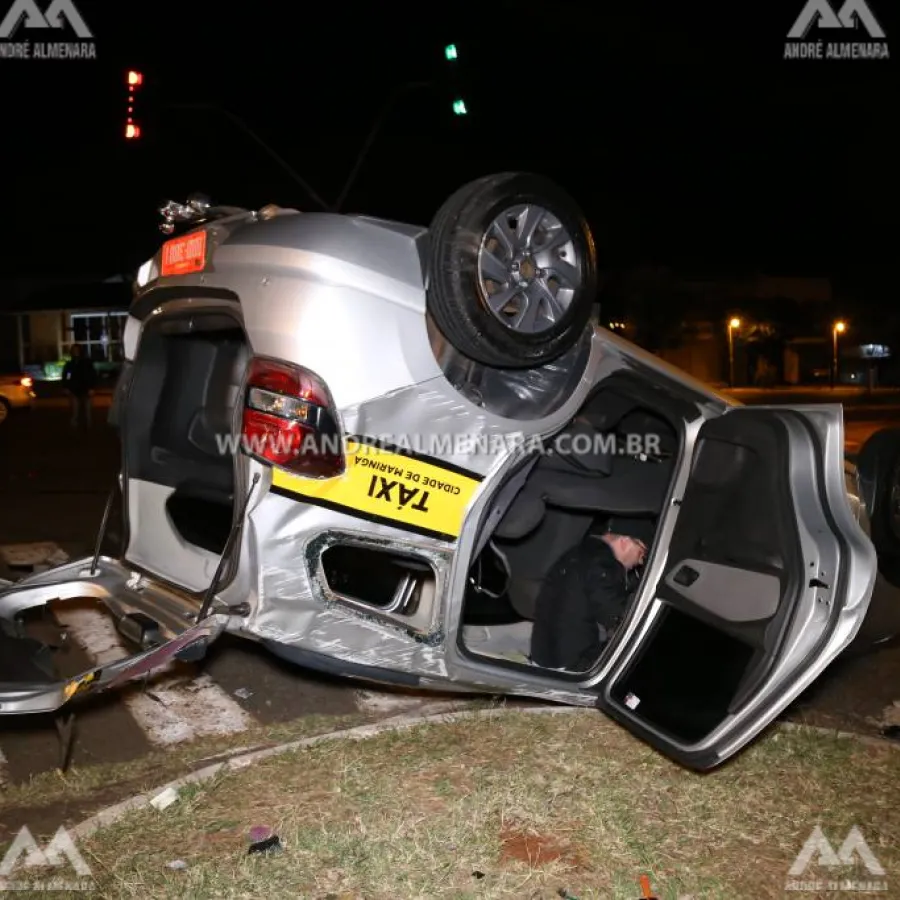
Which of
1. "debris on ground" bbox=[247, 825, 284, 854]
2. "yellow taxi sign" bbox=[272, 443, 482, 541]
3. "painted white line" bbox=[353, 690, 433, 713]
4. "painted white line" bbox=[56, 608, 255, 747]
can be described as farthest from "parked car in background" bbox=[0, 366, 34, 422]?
"yellow taxi sign" bbox=[272, 443, 482, 541]

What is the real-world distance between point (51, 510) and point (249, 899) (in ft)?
24.7

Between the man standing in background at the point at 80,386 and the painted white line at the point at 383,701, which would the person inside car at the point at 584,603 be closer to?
the painted white line at the point at 383,701

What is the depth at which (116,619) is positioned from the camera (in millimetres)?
3836

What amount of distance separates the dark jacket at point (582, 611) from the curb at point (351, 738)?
0.27m

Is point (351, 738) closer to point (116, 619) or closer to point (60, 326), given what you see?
point (116, 619)

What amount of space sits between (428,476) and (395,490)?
127 millimetres

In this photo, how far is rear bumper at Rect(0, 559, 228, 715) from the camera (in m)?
3.01

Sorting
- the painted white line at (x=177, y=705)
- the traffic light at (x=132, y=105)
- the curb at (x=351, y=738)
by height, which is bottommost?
the painted white line at (x=177, y=705)

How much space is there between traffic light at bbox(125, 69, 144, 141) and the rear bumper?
1110 centimetres

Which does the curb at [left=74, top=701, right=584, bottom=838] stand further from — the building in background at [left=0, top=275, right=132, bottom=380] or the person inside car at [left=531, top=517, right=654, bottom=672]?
the building in background at [left=0, top=275, right=132, bottom=380]

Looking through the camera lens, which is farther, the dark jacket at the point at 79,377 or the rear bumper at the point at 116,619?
the dark jacket at the point at 79,377

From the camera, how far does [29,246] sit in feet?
176

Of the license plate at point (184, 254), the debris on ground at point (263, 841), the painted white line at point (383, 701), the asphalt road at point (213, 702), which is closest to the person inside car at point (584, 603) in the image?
the painted white line at point (383, 701)

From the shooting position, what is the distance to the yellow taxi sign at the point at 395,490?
10.2 feet
